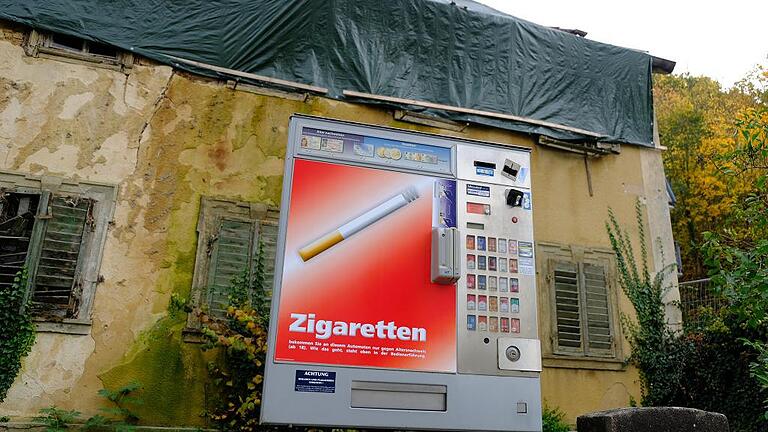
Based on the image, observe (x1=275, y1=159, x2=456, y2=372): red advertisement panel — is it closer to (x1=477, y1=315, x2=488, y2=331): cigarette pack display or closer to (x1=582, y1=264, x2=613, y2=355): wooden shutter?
(x1=477, y1=315, x2=488, y2=331): cigarette pack display

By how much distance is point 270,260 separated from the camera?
755cm

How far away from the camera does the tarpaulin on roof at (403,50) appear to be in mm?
7922

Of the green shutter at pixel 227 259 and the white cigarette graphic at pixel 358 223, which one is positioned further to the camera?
the green shutter at pixel 227 259

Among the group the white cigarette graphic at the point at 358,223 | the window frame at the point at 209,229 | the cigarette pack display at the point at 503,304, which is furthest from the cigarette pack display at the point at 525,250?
the window frame at the point at 209,229

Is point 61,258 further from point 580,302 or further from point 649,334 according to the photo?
point 649,334

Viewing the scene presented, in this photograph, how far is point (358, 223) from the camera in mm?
4082

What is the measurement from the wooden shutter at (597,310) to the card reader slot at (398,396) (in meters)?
5.29

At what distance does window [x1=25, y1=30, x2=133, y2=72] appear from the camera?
746cm

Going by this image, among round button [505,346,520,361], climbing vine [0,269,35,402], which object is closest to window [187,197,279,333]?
climbing vine [0,269,35,402]

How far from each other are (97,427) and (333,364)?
401cm

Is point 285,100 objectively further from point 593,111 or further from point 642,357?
point 642,357

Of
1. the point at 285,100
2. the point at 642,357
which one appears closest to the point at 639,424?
the point at 642,357

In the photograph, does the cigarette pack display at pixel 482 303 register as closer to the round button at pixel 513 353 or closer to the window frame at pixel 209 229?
the round button at pixel 513 353

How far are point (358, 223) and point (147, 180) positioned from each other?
4.32 meters
